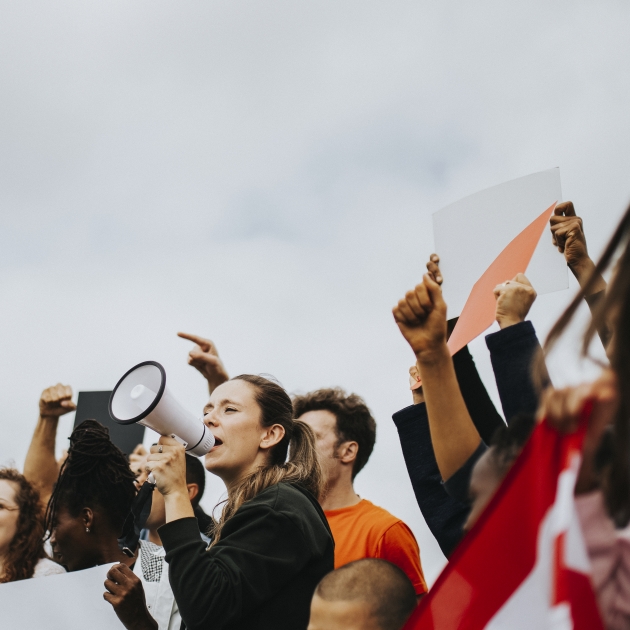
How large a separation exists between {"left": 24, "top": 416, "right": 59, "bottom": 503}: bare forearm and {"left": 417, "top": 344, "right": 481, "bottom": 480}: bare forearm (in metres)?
2.89

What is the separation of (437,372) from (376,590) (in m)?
0.64

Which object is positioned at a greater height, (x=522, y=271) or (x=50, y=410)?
(x=522, y=271)

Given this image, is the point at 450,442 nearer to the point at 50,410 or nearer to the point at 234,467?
the point at 234,467

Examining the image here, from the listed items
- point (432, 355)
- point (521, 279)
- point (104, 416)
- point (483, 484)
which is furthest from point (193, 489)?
point (483, 484)

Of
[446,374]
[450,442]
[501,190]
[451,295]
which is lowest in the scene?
[450,442]

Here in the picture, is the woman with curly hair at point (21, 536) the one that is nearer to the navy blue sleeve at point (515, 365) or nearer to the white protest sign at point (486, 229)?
the white protest sign at point (486, 229)

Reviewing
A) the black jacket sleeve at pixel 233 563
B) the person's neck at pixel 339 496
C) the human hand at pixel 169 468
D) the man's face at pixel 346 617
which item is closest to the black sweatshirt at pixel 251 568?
the black jacket sleeve at pixel 233 563

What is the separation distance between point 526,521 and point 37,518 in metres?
3.06

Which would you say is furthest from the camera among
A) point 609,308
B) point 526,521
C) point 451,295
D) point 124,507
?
point 124,507

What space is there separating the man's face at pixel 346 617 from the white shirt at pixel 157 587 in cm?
122

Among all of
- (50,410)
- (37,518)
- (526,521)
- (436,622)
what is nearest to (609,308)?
(526,521)

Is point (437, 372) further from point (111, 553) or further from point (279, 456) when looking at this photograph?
point (111, 553)

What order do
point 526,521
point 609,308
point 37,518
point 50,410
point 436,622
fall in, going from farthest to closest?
point 50,410 → point 37,518 → point 436,622 → point 526,521 → point 609,308

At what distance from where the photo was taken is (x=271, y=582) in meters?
2.46
